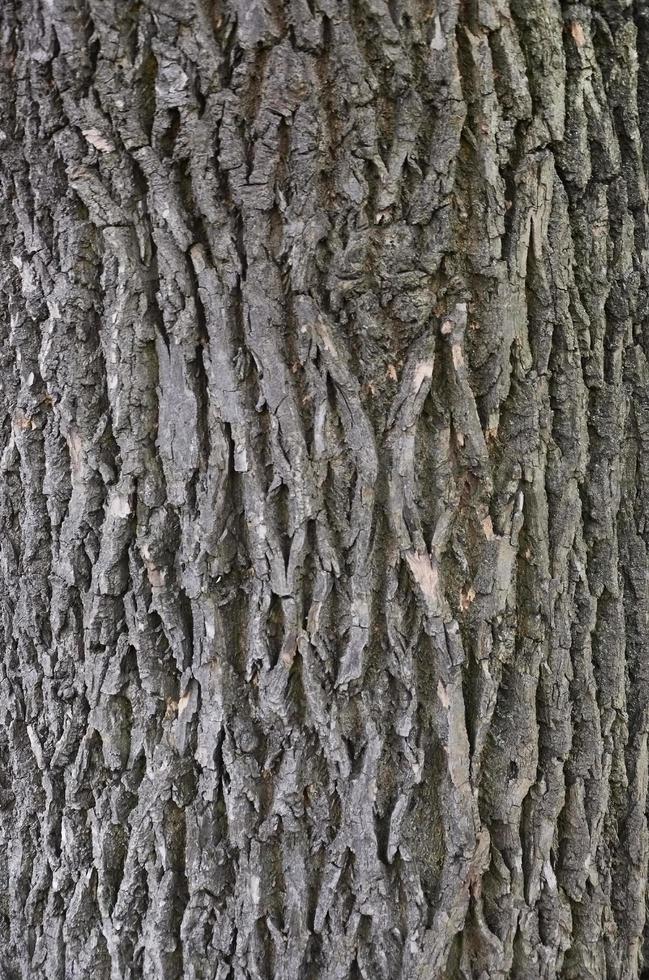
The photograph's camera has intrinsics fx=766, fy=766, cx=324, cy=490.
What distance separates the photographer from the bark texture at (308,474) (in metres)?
1.34

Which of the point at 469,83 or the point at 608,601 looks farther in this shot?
the point at 608,601

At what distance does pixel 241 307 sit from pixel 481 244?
45cm

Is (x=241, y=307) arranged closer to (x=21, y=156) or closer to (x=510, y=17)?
(x=21, y=156)

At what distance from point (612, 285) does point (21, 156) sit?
119cm

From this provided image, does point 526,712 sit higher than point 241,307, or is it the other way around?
point 241,307

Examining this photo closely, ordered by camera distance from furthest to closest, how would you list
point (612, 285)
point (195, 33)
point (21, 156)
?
point (612, 285) < point (21, 156) < point (195, 33)

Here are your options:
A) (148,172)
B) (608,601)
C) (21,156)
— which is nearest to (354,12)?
(148,172)

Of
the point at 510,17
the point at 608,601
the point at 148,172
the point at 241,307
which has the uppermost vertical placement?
the point at 510,17

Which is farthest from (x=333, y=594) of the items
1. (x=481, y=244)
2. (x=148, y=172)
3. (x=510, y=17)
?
(x=510, y=17)

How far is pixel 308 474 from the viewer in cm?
138

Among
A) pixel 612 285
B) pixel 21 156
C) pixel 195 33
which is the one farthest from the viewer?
pixel 612 285

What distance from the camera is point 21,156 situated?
1426mm

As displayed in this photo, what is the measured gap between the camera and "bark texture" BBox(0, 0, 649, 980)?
1.34 metres

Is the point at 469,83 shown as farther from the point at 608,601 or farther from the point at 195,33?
the point at 608,601
